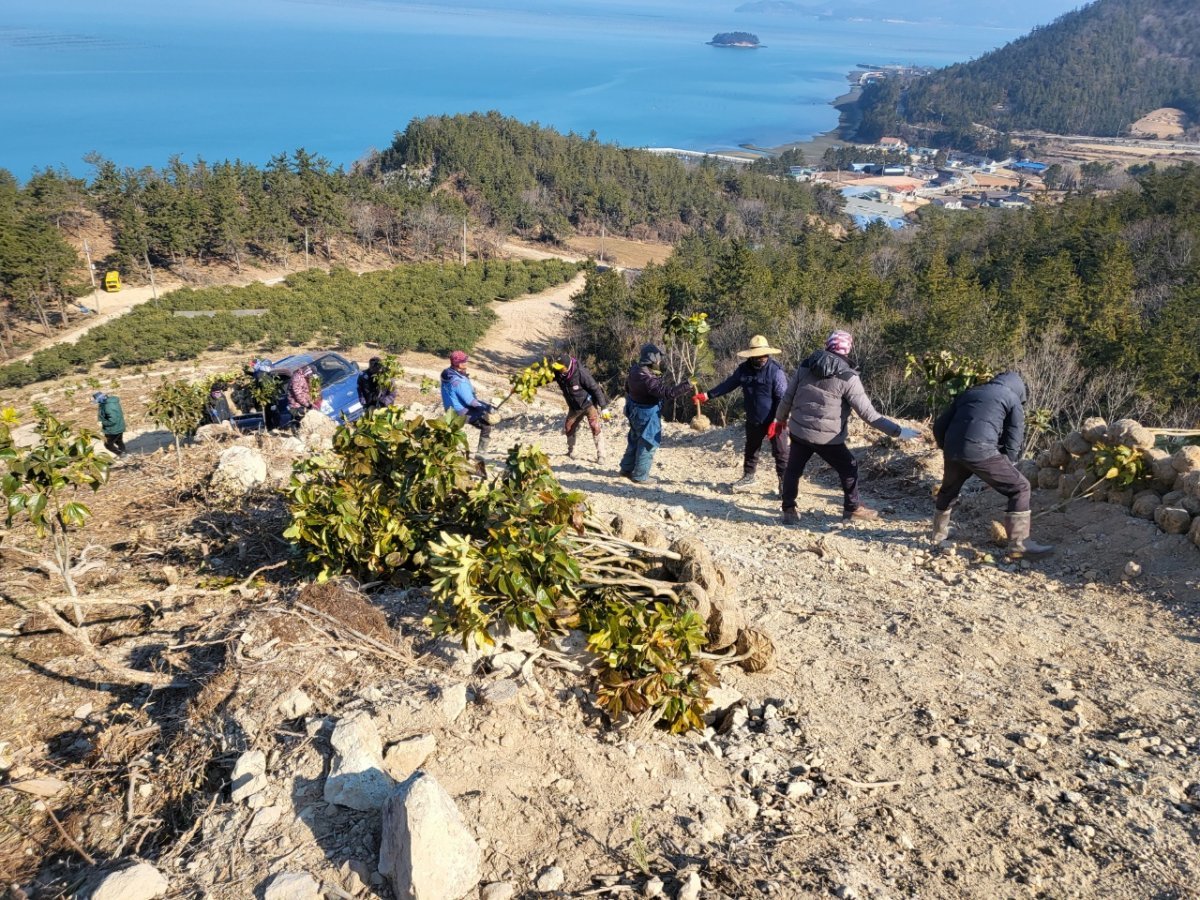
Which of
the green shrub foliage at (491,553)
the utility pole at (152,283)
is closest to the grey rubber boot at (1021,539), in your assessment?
Result: the green shrub foliage at (491,553)

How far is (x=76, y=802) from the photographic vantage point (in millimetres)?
3506

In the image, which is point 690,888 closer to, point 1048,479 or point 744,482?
point 744,482

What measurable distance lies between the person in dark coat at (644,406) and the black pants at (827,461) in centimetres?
117

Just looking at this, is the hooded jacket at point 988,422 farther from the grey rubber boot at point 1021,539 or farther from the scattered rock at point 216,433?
the scattered rock at point 216,433

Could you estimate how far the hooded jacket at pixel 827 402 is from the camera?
6.44 meters

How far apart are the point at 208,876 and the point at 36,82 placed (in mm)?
194514

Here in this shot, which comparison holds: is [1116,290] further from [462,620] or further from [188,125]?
[188,125]

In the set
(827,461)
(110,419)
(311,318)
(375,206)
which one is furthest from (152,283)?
(827,461)

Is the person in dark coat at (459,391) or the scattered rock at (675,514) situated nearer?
the scattered rock at (675,514)

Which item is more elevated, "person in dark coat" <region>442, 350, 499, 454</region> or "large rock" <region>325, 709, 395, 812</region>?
"person in dark coat" <region>442, 350, 499, 454</region>

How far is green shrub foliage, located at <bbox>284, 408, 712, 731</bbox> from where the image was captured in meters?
3.84

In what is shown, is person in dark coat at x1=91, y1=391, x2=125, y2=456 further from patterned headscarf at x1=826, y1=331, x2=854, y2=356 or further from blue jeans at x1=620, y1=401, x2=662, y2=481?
patterned headscarf at x1=826, y1=331, x2=854, y2=356

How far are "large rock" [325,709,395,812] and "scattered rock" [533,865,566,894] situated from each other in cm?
72

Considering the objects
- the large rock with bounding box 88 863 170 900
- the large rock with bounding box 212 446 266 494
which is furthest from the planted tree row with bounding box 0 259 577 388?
the large rock with bounding box 88 863 170 900
